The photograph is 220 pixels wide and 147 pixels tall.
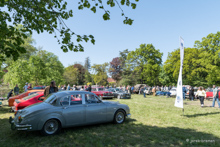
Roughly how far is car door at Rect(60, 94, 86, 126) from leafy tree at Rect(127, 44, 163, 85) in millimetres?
37419

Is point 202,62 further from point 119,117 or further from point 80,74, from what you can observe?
point 80,74

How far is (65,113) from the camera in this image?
18.6ft

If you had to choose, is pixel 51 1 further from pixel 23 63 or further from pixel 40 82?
pixel 40 82

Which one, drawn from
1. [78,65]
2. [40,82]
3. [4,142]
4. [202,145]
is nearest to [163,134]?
[202,145]

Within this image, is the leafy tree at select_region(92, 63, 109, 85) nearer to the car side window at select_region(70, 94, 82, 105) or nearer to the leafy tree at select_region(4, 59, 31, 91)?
the leafy tree at select_region(4, 59, 31, 91)

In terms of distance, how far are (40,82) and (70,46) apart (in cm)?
3128

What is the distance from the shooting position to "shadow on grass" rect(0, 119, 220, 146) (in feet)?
15.7

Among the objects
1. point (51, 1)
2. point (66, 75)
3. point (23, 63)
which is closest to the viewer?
point (51, 1)

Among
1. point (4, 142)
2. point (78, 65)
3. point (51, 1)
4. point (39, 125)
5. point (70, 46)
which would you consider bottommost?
point (4, 142)

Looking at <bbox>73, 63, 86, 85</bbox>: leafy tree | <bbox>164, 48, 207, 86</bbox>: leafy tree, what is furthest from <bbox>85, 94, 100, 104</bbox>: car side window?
<bbox>73, 63, 86, 85</bbox>: leafy tree

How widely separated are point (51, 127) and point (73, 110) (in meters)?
0.96

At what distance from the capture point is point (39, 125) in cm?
517

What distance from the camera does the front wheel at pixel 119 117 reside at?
701cm

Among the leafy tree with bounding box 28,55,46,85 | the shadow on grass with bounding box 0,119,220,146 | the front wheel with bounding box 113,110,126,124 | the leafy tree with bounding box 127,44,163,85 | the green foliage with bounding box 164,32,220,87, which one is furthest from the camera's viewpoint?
the leafy tree with bounding box 127,44,163,85
